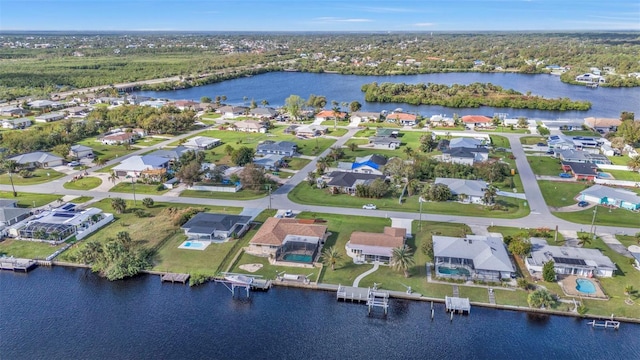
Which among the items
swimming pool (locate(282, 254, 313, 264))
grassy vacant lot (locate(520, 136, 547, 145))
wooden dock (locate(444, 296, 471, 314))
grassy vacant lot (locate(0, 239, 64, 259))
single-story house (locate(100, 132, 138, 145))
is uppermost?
single-story house (locate(100, 132, 138, 145))

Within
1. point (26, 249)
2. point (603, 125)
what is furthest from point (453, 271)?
point (603, 125)

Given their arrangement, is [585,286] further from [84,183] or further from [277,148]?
[84,183]

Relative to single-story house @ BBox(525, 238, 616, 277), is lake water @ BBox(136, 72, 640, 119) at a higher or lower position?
higher

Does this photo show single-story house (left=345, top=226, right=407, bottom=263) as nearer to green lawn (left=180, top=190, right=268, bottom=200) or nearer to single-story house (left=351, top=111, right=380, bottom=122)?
green lawn (left=180, top=190, right=268, bottom=200)

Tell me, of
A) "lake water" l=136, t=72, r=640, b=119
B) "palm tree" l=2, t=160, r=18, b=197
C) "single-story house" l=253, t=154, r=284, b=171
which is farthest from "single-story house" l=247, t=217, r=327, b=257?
"lake water" l=136, t=72, r=640, b=119

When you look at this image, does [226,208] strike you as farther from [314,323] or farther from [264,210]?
[314,323]

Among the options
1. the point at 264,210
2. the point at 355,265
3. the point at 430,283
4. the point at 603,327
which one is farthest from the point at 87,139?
the point at 603,327

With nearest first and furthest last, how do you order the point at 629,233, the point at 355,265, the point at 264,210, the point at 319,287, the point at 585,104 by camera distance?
the point at 319,287 < the point at 355,265 < the point at 629,233 < the point at 264,210 < the point at 585,104
